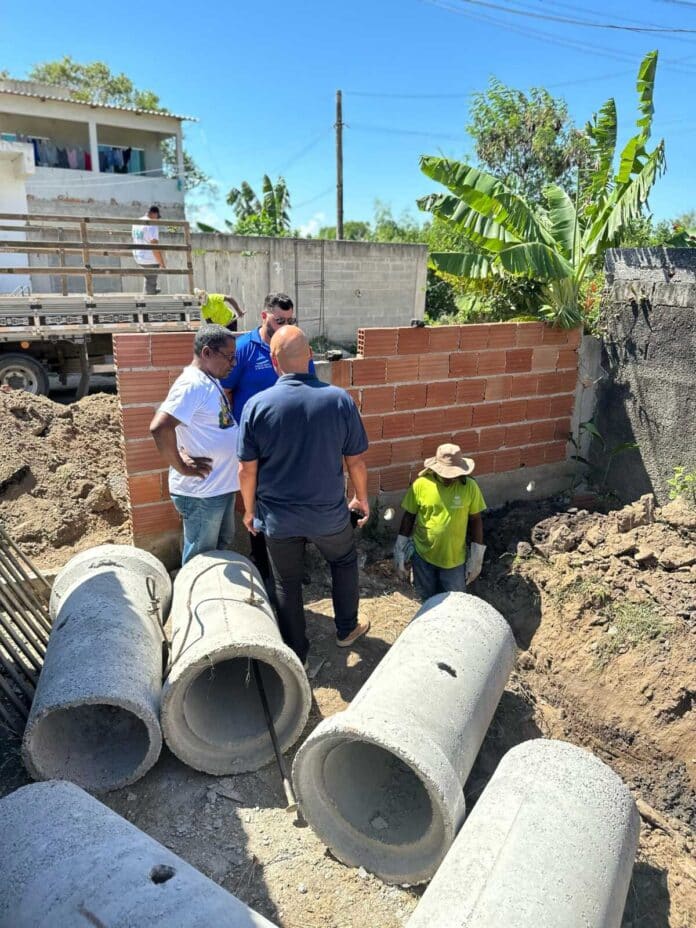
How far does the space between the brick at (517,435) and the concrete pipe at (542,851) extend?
3.74 meters

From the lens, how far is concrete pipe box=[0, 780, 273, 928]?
1.94 metres

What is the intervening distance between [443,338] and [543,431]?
5.16 feet

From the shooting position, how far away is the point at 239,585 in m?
3.73

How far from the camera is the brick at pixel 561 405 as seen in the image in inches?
250

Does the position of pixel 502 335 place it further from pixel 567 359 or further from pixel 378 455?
pixel 378 455

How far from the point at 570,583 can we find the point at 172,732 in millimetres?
2925

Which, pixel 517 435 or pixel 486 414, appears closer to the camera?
pixel 486 414

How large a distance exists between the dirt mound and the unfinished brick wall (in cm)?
126

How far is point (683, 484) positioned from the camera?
559 cm

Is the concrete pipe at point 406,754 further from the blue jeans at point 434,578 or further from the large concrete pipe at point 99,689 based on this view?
the blue jeans at point 434,578

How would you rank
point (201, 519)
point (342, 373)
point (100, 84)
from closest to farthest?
point (201, 519) → point (342, 373) → point (100, 84)

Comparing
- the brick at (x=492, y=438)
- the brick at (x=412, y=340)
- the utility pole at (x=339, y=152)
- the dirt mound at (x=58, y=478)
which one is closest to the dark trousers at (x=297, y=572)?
the brick at (x=412, y=340)

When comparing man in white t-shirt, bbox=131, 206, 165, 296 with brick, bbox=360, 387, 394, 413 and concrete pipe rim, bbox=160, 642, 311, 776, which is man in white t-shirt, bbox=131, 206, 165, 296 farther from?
concrete pipe rim, bbox=160, 642, 311, 776

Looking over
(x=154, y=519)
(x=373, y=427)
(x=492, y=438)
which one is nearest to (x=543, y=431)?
(x=492, y=438)
